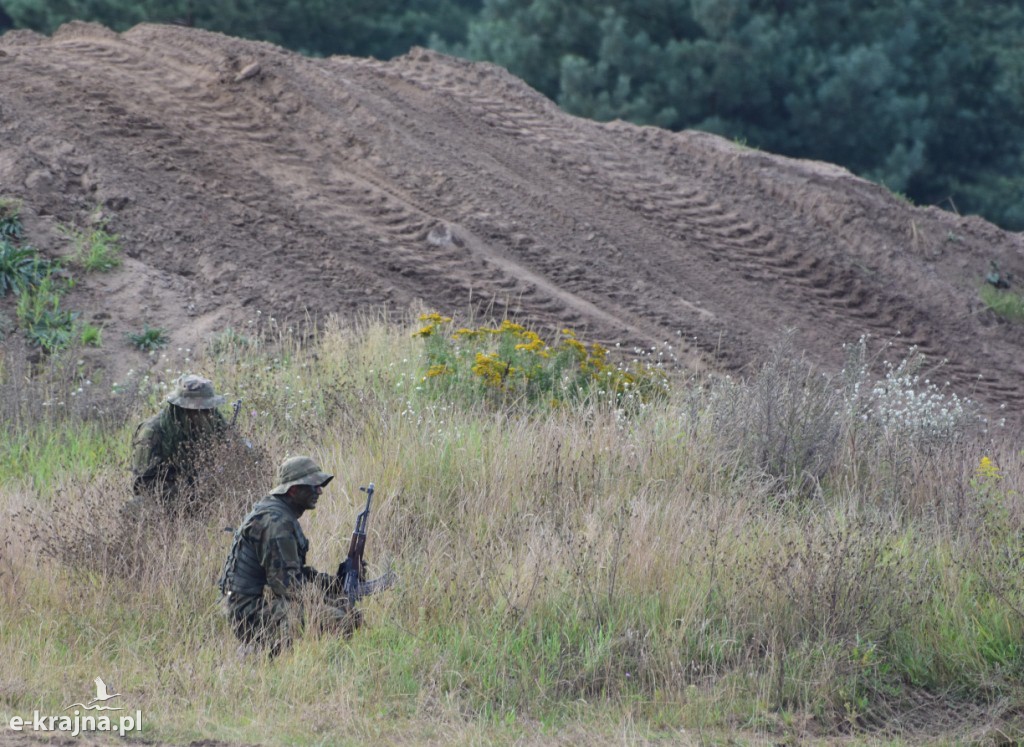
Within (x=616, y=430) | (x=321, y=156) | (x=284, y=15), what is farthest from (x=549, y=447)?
(x=284, y=15)

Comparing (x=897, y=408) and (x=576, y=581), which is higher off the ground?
(x=897, y=408)

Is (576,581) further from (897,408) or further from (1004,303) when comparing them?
(1004,303)

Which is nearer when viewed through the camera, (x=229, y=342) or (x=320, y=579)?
(x=320, y=579)

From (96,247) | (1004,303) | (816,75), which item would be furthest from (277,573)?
(816,75)

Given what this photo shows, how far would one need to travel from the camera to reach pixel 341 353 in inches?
408

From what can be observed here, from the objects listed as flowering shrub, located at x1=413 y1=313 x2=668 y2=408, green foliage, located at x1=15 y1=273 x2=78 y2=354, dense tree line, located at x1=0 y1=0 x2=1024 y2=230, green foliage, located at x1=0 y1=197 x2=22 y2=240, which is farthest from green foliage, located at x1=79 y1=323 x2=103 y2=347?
dense tree line, located at x1=0 y1=0 x2=1024 y2=230

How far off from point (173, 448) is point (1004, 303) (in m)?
10.5

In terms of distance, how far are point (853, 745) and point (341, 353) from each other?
225 inches

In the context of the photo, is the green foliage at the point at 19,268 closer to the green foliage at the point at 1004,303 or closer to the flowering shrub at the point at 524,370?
the flowering shrub at the point at 524,370

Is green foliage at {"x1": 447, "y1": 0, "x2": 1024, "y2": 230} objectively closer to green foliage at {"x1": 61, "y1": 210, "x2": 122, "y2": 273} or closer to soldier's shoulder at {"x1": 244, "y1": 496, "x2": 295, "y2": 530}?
green foliage at {"x1": 61, "y1": 210, "x2": 122, "y2": 273}

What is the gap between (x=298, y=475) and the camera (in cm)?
621

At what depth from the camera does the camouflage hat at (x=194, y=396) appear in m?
7.36

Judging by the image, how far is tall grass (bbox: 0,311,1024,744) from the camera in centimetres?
611

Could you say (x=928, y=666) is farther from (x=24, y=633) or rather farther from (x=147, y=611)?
(x=24, y=633)
